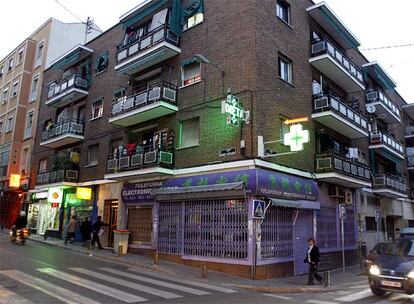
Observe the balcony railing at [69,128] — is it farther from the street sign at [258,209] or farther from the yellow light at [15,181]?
the street sign at [258,209]

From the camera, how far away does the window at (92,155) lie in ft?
79.7

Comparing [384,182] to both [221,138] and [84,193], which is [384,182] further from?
[84,193]

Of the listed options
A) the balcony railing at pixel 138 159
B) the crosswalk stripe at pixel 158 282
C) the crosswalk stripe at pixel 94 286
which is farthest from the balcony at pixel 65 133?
the crosswalk stripe at pixel 94 286

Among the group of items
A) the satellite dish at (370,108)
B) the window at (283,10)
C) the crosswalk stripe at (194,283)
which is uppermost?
the window at (283,10)

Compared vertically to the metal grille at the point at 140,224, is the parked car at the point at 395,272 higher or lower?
lower

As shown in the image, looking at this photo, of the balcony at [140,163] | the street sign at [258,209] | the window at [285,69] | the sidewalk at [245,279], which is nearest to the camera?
the sidewalk at [245,279]

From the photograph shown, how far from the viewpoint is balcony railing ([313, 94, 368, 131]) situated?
19525 millimetres

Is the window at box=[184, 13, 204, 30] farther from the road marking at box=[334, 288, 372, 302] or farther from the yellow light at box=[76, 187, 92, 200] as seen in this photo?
the road marking at box=[334, 288, 372, 302]

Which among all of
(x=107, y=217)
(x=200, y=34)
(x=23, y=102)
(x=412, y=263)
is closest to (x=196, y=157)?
(x=200, y=34)

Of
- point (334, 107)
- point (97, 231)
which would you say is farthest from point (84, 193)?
point (334, 107)

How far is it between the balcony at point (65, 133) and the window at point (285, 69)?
13.8 metres

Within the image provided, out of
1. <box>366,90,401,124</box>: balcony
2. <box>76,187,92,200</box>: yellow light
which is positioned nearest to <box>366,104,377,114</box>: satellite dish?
<box>366,90,401,124</box>: balcony

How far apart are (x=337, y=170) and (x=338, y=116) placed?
9.86 ft

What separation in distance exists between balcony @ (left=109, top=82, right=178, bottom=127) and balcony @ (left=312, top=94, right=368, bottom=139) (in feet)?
24.0
